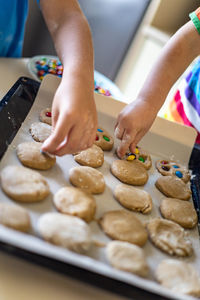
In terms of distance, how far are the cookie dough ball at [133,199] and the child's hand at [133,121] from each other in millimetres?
143

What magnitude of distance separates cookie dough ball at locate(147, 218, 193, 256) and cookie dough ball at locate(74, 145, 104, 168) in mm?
231

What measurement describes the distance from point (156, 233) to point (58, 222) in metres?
0.24

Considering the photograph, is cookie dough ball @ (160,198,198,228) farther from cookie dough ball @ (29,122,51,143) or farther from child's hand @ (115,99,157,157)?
cookie dough ball @ (29,122,51,143)

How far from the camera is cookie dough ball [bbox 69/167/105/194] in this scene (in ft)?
2.61

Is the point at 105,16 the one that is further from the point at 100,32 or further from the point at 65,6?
the point at 65,6

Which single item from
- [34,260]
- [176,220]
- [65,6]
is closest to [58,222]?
[34,260]

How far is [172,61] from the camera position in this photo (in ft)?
3.20

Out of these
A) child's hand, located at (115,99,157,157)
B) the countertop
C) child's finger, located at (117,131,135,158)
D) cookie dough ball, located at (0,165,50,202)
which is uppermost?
child's hand, located at (115,99,157,157)

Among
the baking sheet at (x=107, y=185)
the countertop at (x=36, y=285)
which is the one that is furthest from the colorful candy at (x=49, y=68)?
the countertop at (x=36, y=285)

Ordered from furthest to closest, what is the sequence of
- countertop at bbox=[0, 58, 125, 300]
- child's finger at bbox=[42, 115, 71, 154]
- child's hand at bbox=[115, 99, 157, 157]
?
child's hand at bbox=[115, 99, 157, 157] → child's finger at bbox=[42, 115, 71, 154] → countertop at bbox=[0, 58, 125, 300]

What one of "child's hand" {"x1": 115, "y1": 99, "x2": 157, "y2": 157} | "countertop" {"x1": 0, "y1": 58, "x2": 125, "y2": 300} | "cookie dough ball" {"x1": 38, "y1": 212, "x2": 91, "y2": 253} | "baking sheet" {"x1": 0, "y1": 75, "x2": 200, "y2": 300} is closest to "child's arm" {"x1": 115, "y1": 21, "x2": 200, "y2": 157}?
"child's hand" {"x1": 115, "y1": 99, "x2": 157, "y2": 157}

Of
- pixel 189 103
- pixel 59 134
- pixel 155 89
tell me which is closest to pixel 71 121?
pixel 59 134

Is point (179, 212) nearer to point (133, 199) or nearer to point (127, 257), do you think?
point (133, 199)

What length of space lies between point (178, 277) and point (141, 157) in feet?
1.50
